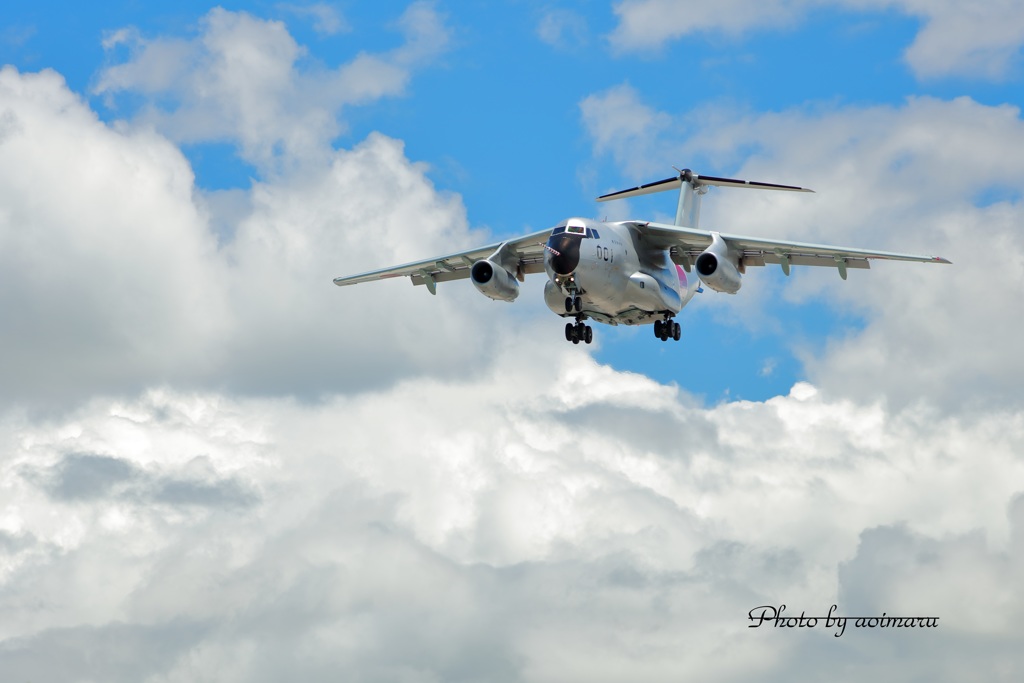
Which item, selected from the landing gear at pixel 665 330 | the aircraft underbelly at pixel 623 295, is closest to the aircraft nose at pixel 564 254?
the aircraft underbelly at pixel 623 295

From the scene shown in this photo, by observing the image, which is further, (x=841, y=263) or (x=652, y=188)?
(x=652, y=188)

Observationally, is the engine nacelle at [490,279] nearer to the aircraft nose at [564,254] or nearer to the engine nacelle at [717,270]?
the aircraft nose at [564,254]

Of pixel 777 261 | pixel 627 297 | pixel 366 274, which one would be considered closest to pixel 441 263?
pixel 366 274

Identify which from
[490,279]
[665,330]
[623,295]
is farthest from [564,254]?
[665,330]

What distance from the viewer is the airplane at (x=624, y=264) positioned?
3647 cm

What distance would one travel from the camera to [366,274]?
42.8 meters

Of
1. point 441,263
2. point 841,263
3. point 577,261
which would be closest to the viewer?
point 577,261

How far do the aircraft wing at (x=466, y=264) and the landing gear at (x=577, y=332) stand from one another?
2.28 m

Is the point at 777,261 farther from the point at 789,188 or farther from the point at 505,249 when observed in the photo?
the point at 505,249

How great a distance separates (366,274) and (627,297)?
27.5 ft

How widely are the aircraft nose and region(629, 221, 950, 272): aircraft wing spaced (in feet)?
→ 12.0

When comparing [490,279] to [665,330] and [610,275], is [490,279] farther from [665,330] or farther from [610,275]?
[665,330]

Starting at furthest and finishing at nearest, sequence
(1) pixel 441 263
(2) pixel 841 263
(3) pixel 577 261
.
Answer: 1. (1) pixel 441 263
2. (2) pixel 841 263
3. (3) pixel 577 261

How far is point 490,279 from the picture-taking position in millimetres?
38656
